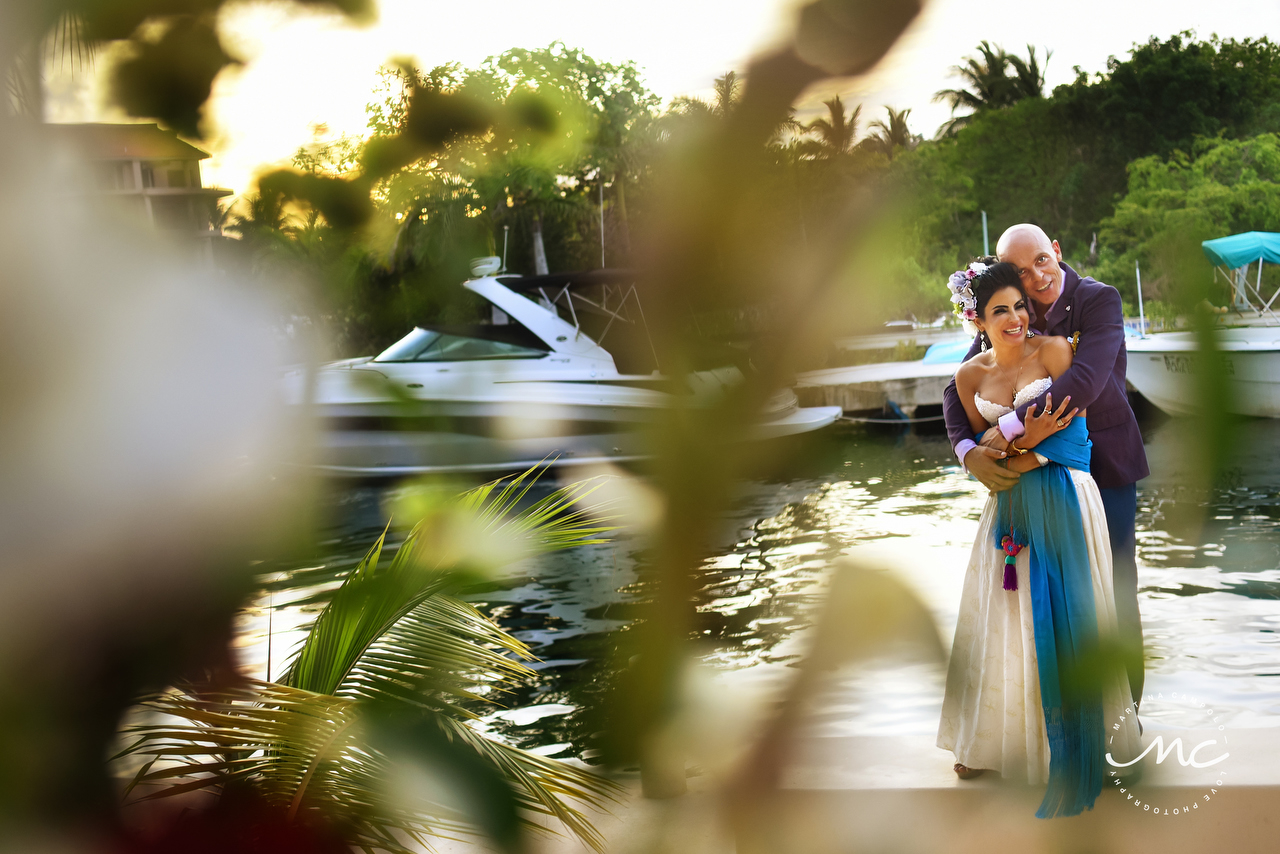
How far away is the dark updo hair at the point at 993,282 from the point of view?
2.14 metres

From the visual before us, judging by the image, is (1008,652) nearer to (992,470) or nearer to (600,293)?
(992,470)

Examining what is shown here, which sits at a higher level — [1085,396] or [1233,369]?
[1233,369]

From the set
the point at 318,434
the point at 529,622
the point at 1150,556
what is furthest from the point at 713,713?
the point at 1150,556

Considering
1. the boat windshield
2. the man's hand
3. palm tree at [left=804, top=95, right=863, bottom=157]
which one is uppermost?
palm tree at [left=804, top=95, right=863, bottom=157]

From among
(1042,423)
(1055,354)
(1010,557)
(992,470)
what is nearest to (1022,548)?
(1010,557)

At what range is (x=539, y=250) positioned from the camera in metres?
0.50

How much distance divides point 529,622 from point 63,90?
226 inches

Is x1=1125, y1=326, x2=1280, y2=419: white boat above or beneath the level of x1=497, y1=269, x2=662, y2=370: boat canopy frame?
beneath

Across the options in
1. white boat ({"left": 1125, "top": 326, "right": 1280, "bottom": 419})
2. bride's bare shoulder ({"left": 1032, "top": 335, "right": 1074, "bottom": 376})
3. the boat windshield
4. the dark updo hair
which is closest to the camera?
white boat ({"left": 1125, "top": 326, "right": 1280, "bottom": 419})

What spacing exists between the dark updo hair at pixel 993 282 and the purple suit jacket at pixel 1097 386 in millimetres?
106

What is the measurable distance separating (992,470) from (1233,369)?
2.15m

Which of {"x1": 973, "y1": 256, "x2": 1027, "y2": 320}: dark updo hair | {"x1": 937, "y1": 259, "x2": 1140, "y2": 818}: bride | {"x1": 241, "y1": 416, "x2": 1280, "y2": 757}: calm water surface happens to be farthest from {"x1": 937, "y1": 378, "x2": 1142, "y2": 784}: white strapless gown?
{"x1": 241, "y1": 416, "x2": 1280, "y2": 757}: calm water surface

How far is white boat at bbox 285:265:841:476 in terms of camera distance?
0.34 m

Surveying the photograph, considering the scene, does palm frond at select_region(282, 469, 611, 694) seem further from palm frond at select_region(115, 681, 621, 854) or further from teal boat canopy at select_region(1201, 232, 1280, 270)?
teal boat canopy at select_region(1201, 232, 1280, 270)
